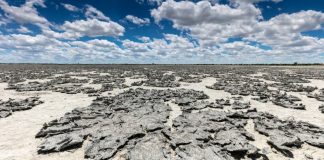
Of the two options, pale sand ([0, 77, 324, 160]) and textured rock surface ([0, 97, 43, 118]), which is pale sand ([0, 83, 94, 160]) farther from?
textured rock surface ([0, 97, 43, 118])

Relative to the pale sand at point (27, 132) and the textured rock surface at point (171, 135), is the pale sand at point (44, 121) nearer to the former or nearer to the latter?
the pale sand at point (27, 132)

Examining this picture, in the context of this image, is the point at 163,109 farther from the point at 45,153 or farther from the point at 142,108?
the point at 45,153

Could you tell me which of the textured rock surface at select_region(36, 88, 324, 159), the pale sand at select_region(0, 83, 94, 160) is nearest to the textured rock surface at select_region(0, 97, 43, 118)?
the pale sand at select_region(0, 83, 94, 160)

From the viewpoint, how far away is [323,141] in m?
6.71

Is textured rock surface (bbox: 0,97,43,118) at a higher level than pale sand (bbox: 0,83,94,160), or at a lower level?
higher

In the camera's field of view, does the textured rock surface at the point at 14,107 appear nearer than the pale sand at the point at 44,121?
No

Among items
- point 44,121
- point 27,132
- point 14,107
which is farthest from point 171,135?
point 14,107

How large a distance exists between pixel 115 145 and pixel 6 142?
3948mm

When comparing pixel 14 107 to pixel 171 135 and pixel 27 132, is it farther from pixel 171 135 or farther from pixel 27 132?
pixel 171 135

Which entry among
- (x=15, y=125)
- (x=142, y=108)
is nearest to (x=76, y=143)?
(x=15, y=125)

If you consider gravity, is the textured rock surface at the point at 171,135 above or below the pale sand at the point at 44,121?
above

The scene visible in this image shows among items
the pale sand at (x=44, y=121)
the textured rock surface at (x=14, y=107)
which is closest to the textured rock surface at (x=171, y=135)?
the pale sand at (x=44, y=121)

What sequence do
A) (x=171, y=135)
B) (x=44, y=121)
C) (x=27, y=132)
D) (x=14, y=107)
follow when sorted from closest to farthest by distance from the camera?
(x=171, y=135)
(x=27, y=132)
(x=44, y=121)
(x=14, y=107)

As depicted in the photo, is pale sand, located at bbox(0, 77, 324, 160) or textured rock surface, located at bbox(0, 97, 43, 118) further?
textured rock surface, located at bbox(0, 97, 43, 118)
